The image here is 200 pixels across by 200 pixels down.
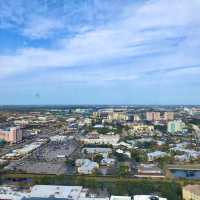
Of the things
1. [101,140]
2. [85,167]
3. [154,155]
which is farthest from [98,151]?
[85,167]

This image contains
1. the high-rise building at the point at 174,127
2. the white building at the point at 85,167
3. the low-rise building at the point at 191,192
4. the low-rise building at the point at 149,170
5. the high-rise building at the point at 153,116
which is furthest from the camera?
the high-rise building at the point at 153,116

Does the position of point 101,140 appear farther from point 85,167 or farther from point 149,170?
point 149,170

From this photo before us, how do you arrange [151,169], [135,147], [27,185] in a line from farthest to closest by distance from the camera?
1. [135,147]
2. [151,169]
3. [27,185]

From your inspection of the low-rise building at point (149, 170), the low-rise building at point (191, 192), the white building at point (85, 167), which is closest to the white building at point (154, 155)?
the low-rise building at point (149, 170)

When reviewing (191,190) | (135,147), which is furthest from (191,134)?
(191,190)

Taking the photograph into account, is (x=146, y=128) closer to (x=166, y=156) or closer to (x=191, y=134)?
(x=191, y=134)

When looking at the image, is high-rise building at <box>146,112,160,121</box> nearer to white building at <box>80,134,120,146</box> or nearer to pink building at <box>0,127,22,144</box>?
white building at <box>80,134,120,146</box>

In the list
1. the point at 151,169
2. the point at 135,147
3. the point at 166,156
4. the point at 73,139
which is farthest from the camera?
the point at 73,139

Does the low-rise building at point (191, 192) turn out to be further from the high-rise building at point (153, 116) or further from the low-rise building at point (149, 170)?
the high-rise building at point (153, 116)
